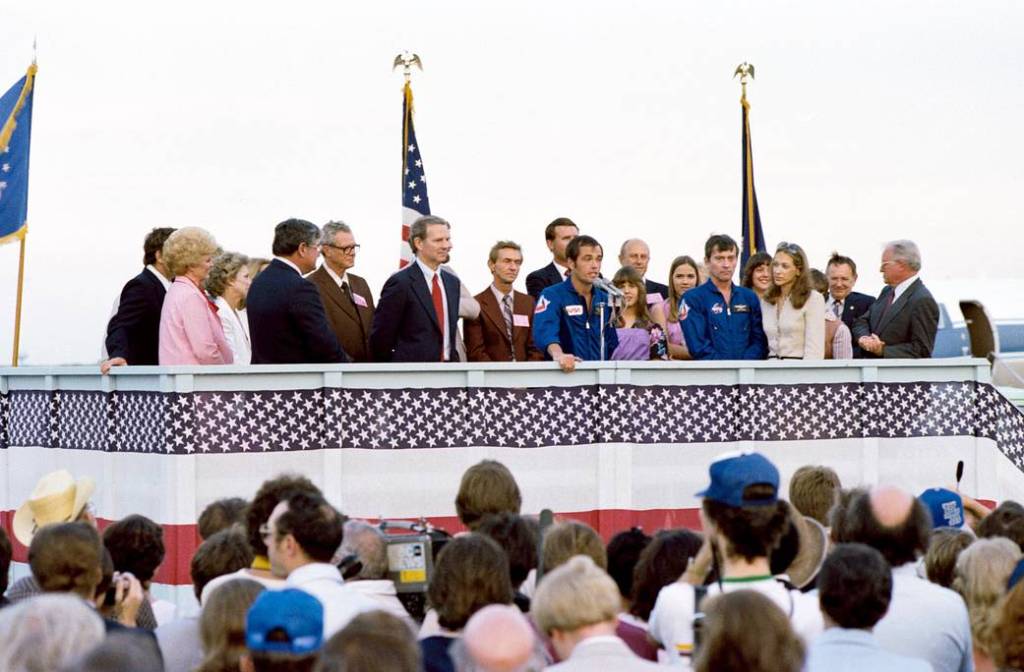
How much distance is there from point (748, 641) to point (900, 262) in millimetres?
10165

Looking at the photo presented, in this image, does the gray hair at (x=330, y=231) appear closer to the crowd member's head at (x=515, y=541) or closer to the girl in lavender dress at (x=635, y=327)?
the girl in lavender dress at (x=635, y=327)

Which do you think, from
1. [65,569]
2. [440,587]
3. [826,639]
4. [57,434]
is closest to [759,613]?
[826,639]

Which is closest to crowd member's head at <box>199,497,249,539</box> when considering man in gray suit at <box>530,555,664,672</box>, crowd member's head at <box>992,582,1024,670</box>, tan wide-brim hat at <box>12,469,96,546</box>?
tan wide-brim hat at <box>12,469,96,546</box>

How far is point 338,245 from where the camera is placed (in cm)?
1330

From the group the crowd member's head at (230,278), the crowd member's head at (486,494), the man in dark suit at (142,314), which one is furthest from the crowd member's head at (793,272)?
the crowd member's head at (486,494)

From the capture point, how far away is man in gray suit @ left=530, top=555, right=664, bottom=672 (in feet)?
16.9

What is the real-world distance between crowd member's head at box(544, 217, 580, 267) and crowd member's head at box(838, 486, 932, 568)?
8.22 metres

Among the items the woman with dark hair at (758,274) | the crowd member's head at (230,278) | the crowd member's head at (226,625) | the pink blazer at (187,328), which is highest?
the woman with dark hair at (758,274)

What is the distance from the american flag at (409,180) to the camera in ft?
57.1

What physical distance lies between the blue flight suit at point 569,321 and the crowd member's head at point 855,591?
734cm

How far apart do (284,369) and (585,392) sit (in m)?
2.27

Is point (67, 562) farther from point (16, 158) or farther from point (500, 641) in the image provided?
point (16, 158)

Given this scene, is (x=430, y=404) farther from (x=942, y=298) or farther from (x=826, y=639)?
(x=942, y=298)

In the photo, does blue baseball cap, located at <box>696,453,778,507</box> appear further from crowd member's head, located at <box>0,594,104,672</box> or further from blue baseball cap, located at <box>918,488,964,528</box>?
blue baseball cap, located at <box>918,488,964,528</box>
